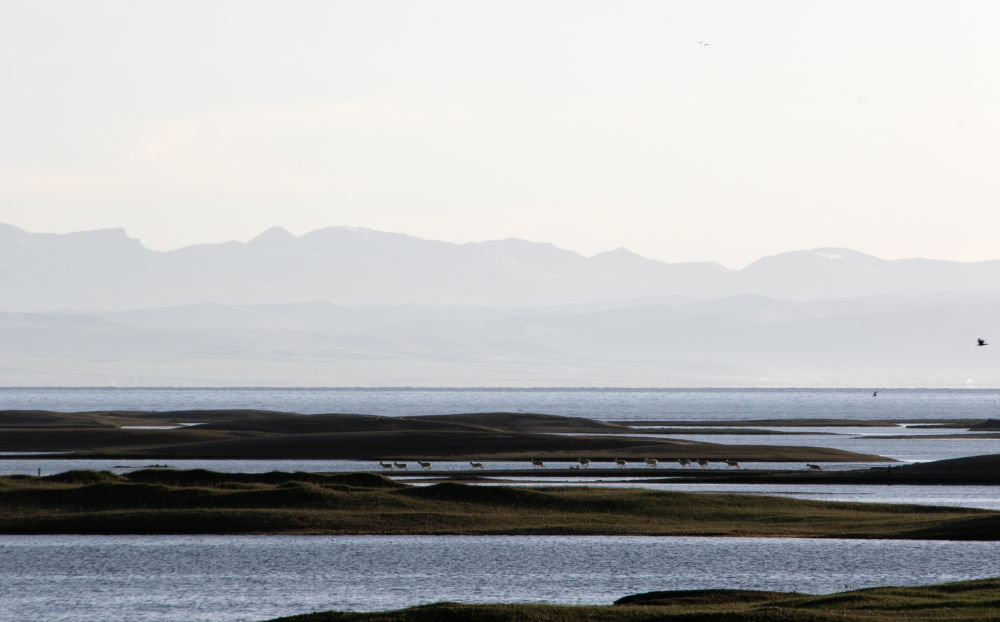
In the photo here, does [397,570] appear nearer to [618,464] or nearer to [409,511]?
[409,511]

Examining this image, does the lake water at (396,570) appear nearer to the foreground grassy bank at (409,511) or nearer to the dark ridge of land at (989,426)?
the foreground grassy bank at (409,511)

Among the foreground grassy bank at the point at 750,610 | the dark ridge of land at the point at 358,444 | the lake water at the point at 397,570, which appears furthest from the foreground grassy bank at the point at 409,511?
the dark ridge of land at the point at 358,444

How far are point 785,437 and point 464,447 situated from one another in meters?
46.4

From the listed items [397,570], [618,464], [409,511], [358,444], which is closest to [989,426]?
[358,444]

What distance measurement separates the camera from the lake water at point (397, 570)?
47.2 metres

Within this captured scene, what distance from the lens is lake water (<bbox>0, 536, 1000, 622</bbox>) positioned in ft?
155

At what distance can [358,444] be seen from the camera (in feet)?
424

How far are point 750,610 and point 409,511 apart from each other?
32546 mm

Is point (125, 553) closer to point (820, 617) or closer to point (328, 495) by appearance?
point (328, 495)

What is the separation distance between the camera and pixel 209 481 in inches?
3029

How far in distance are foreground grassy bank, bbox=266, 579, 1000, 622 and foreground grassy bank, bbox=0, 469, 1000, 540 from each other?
19.9m

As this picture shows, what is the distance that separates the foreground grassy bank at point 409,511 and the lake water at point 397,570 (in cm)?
257

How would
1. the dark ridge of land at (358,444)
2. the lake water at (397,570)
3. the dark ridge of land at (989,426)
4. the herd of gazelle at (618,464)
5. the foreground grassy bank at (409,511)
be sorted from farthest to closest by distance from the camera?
the dark ridge of land at (989,426)
the dark ridge of land at (358,444)
the herd of gazelle at (618,464)
the foreground grassy bank at (409,511)
the lake water at (397,570)

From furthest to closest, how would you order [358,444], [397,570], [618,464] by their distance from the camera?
[358,444]
[618,464]
[397,570]
